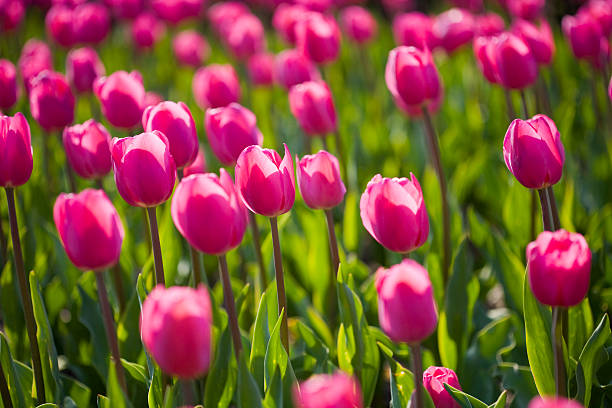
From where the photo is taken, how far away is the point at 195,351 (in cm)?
90

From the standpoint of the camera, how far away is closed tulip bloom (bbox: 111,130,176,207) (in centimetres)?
128

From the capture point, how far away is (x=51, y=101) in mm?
1981

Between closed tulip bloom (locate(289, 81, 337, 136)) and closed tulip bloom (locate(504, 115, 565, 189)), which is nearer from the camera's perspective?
closed tulip bloom (locate(504, 115, 565, 189))

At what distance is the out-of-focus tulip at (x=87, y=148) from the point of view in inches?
67.6

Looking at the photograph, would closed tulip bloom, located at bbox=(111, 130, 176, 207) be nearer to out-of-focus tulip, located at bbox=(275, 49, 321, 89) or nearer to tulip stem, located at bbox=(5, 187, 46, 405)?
tulip stem, located at bbox=(5, 187, 46, 405)

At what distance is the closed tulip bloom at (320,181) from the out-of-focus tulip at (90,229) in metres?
0.47

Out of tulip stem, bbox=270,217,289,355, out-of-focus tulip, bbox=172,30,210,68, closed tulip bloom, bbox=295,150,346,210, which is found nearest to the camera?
tulip stem, bbox=270,217,289,355

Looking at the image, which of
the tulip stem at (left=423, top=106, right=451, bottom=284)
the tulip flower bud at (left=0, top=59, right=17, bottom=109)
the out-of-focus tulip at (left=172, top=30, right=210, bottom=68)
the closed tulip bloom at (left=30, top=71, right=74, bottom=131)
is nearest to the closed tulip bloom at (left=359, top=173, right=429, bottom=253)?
the tulip stem at (left=423, top=106, right=451, bottom=284)

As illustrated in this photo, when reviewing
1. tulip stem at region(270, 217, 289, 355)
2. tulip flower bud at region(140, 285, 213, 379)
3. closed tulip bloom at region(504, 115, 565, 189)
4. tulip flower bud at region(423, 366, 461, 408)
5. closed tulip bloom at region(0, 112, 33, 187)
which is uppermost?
closed tulip bloom at region(0, 112, 33, 187)

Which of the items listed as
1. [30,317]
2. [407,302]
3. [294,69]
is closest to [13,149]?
[30,317]

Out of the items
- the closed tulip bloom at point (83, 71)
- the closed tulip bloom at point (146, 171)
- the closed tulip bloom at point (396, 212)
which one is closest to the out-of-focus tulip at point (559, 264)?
the closed tulip bloom at point (396, 212)

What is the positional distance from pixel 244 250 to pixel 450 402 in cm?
113

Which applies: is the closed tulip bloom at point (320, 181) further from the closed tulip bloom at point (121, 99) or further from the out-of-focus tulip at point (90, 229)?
the closed tulip bloom at point (121, 99)

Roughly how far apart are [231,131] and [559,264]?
34.2 inches
